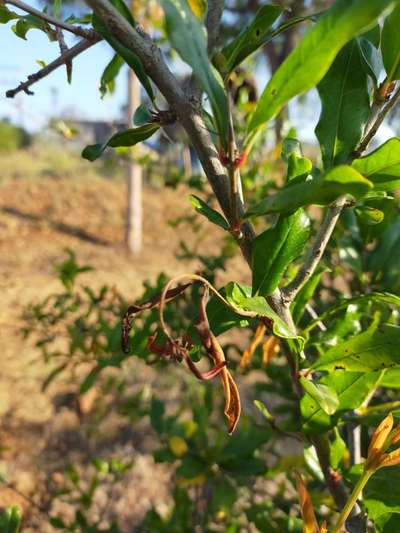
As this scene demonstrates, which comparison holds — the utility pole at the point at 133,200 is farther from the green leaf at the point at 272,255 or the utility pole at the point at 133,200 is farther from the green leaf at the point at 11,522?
the green leaf at the point at 272,255

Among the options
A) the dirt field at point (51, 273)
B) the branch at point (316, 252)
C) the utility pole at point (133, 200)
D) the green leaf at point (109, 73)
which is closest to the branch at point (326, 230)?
the branch at point (316, 252)

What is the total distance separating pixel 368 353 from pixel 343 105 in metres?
0.26

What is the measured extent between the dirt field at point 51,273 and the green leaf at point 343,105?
1.26 meters

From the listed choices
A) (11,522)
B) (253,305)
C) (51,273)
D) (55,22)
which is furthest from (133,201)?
(253,305)

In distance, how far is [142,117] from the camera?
1.86 feet

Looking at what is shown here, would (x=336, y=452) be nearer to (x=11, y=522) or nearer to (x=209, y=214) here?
(x=209, y=214)

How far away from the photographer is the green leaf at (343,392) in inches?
23.8

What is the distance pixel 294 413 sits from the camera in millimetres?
1477

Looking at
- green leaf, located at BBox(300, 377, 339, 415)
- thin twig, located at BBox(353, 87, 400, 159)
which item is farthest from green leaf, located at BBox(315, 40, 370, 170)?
green leaf, located at BBox(300, 377, 339, 415)

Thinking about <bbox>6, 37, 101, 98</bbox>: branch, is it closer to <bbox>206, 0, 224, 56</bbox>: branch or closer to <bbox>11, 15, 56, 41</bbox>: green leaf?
<bbox>11, 15, 56, 41</bbox>: green leaf

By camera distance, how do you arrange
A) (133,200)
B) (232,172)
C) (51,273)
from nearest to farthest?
(232,172) → (51,273) → (133,200)

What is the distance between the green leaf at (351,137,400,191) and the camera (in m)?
0.49

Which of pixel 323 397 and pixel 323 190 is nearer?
pixel 323 190

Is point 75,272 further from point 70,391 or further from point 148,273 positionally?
Result: point 148,273
